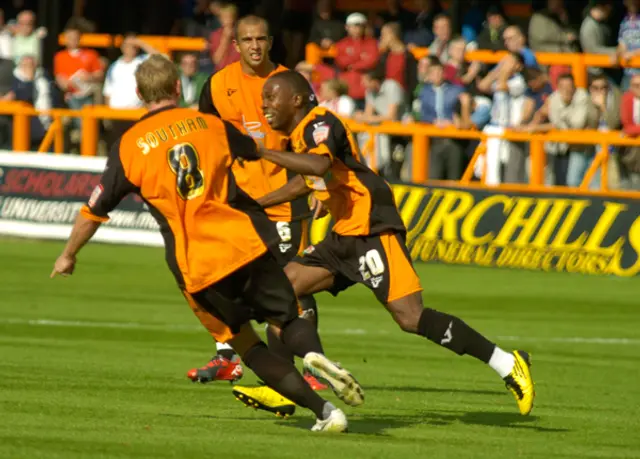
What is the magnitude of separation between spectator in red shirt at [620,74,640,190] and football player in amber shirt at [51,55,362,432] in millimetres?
12411

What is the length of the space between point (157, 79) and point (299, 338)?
1520 millimetres

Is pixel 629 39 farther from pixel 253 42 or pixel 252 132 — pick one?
pixel 253 42

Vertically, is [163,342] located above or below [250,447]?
below

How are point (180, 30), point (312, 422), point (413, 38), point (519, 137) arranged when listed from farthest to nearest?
point (180, 30)
point (413, 38)
point (519, 137)
point (312, 422)

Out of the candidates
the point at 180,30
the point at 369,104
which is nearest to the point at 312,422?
the point at 369,104

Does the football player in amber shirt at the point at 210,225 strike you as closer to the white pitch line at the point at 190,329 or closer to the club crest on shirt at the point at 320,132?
the club crest on shirt at the point at 320,132

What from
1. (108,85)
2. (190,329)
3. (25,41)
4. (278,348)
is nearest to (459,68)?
(108,85)

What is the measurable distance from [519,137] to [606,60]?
2.51 m

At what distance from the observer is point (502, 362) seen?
9.69m

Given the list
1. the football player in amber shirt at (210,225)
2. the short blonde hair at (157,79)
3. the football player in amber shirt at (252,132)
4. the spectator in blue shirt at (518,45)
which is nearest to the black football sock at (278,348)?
the football player in amber shirt at (252,132)

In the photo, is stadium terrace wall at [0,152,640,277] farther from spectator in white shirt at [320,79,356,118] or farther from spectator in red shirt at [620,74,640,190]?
spectator in white shirt at [320,79,356,118]

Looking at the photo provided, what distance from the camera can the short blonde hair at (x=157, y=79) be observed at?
27.6ft

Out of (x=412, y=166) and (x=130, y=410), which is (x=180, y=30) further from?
(x=130, y=410)

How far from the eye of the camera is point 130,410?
9562 mm
